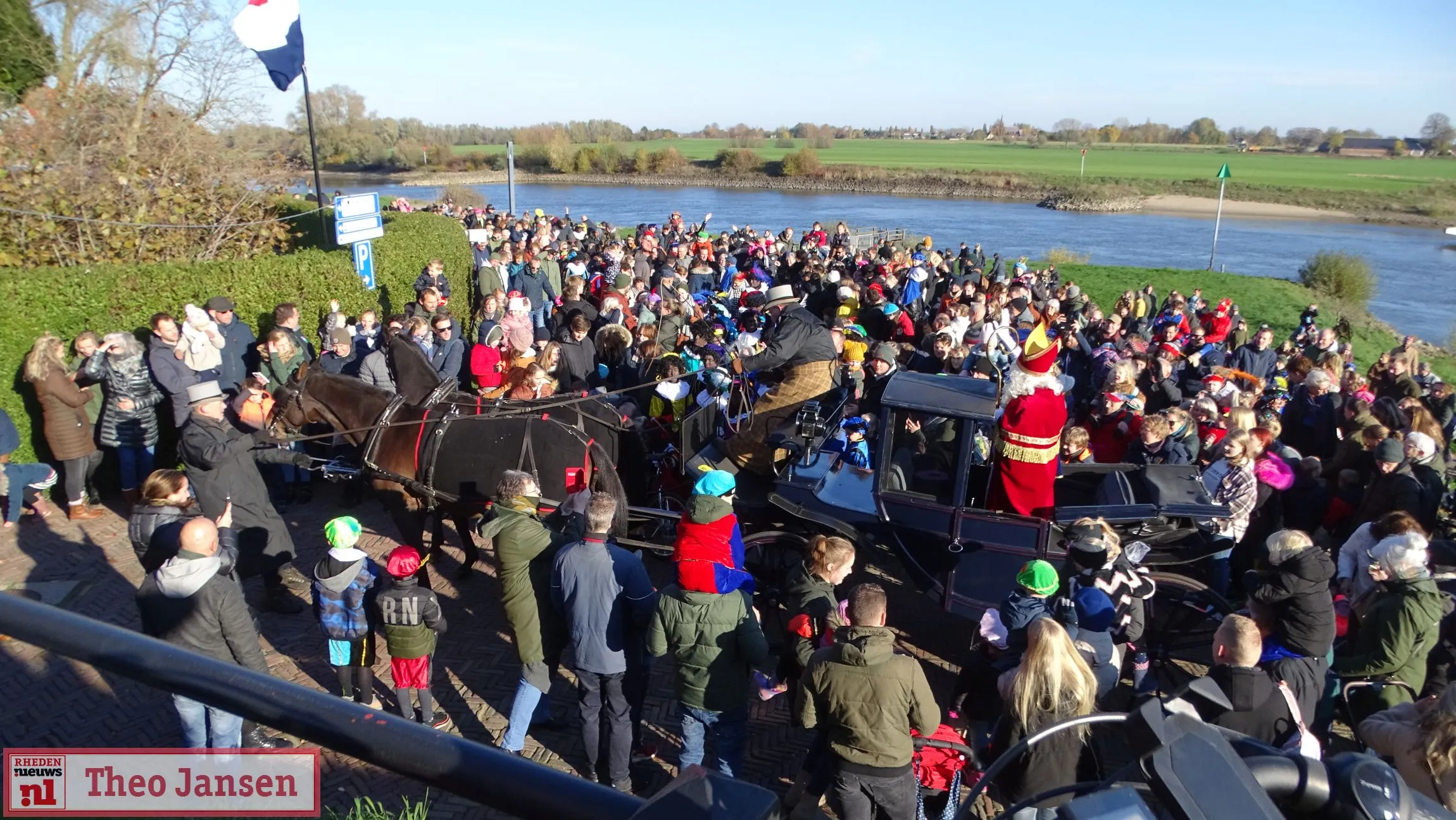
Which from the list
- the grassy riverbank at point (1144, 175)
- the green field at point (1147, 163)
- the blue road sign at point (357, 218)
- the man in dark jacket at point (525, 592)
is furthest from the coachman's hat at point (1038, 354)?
the green field at point (1147, 163)

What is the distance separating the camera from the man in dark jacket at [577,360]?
349 inches

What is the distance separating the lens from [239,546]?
6199mm

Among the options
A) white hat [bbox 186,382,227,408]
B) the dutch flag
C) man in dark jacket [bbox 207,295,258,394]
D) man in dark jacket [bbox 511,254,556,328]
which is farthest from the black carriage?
the dutch flag

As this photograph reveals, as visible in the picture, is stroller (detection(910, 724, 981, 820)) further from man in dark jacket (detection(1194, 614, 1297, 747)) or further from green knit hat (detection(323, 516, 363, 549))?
green knit hat (detection(323, 516, 363, 549))

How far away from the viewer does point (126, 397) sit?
778cm

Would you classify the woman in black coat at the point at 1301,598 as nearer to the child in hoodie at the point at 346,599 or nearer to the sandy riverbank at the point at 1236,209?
the child in hoodie at the point at 346,599

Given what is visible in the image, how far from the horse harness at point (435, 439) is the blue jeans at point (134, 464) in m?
2.93

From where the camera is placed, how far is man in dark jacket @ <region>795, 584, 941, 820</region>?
3572mm

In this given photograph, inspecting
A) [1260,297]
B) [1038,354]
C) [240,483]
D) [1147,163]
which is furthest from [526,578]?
[1147,163]

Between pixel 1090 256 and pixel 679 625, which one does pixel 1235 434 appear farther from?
pixel 1090 256

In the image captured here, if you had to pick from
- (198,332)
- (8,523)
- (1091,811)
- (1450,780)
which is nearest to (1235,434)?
(1450,780)

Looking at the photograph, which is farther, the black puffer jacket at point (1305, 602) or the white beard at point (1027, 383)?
the white beard at point (1027, 383)

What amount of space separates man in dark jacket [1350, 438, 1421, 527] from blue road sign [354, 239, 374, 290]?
1060 centimetres

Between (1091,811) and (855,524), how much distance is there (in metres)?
4.87
